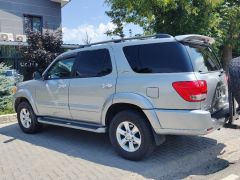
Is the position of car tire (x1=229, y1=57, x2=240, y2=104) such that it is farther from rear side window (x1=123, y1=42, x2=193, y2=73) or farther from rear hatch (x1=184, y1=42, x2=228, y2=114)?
rear side window (x1=123, y1=42, x2=193, y2=73)

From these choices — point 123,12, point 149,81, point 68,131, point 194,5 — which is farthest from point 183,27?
point 149,81

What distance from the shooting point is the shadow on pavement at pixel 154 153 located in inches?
203

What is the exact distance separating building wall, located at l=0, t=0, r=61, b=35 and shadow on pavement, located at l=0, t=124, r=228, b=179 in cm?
1135

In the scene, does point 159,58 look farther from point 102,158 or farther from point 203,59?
point 102,158

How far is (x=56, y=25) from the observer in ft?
66.6

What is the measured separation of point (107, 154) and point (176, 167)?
4.31 feet

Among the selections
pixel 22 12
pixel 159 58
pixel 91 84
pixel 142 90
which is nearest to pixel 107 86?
pixel 91 84

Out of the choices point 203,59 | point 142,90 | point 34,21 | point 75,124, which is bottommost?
point 75,124

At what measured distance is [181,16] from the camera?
10.3 metres

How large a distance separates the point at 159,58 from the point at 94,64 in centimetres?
142

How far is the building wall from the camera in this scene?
59.2 ft

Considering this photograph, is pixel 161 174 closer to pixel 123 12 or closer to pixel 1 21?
pixel 123 12

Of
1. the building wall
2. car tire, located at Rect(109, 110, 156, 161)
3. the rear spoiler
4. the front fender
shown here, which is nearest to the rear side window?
the rear spoiler

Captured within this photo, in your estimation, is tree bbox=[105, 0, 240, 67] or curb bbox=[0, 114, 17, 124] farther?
tree bbox=[105, 0, 240, 67]
